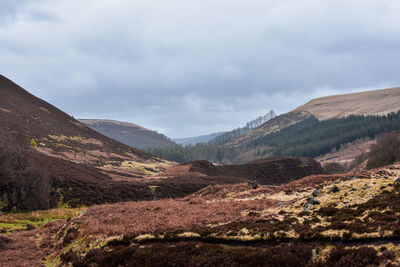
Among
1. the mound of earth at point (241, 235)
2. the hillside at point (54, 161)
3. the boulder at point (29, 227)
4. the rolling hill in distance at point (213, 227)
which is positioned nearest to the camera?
the mound of earth at point (241, 235)

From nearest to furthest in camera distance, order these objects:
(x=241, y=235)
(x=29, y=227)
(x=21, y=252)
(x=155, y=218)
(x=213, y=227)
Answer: (x=241, y=235)
(x=213, y=227)
(x=21, y=252)
(x=155, y=218)
(x=29, y=227)

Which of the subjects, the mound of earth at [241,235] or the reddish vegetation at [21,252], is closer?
the mound of earth at [241,235]

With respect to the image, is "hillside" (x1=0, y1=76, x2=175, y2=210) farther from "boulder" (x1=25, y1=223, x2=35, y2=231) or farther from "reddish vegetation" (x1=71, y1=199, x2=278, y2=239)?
"reddish vegetation" (x1=71, y1=199, x2=278, y2=239)

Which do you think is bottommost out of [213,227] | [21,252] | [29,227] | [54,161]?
Result: [29,227]

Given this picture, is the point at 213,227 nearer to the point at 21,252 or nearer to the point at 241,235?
the point at 241,235

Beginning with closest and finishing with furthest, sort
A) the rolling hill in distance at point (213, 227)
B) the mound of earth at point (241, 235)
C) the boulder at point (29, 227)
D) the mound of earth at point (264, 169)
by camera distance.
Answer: the mound of earth at point (241, 235), the rolling hill in distance at point (213, 227), the boulder at point (29, 227), the mound of earth at point (264, 169)

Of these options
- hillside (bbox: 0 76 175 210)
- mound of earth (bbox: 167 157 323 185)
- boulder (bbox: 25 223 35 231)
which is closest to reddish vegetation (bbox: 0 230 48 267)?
boulder (bbox: 25 223 35 231)

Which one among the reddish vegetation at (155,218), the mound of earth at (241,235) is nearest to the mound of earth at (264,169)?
the reddish vegetation at (155,218)

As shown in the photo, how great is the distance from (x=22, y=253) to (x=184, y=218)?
12.6 m

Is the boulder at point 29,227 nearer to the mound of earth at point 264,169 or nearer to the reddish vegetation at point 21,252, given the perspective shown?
the reddish vegetation at point 21,252

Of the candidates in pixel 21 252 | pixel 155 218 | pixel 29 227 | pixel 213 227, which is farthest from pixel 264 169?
pixel 21 252

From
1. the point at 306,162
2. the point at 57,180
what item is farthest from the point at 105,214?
the point at 306,162

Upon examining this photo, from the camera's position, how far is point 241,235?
1691cm

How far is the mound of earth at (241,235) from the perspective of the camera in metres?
13.3
